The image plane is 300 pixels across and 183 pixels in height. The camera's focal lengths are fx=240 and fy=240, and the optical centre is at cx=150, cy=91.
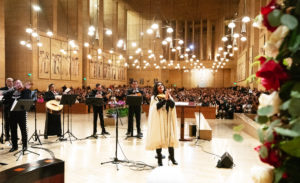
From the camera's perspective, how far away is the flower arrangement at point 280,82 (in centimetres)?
81

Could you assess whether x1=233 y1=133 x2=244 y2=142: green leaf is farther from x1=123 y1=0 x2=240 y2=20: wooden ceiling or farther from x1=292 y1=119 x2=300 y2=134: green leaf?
x1=123 y1=0 x2=240 y2=20: wooden ceiling

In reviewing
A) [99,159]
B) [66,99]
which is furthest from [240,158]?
[66,99]

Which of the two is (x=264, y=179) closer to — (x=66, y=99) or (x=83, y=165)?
(x=83, y=165)

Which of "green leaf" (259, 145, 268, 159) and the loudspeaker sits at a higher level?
"green leaf" (259, 145, 268, 159)

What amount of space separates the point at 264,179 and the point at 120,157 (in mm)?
5057

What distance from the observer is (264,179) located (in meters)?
0.90

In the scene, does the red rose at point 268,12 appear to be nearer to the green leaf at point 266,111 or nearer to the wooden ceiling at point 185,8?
the green leaf at point 266,111

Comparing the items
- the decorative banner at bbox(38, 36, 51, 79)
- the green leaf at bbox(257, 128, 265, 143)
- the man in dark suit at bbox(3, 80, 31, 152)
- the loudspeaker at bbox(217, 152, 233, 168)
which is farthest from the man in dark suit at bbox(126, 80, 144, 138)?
the decorative banner at bbox(38, 36, 51, 79)

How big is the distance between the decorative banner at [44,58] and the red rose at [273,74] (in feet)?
65.0

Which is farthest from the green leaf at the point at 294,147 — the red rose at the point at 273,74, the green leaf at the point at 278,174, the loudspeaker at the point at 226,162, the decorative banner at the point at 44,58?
the decorative banner at the point at 44,58

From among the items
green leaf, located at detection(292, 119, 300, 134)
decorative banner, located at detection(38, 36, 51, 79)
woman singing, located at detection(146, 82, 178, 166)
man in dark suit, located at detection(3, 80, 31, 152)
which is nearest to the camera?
green leaf, located at detection(292, 119, 300, 134)

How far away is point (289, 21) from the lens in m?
0.78

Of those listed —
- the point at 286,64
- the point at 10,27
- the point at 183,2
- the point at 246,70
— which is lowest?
the point at 286,64

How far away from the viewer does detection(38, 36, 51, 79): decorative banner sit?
1865 cm
